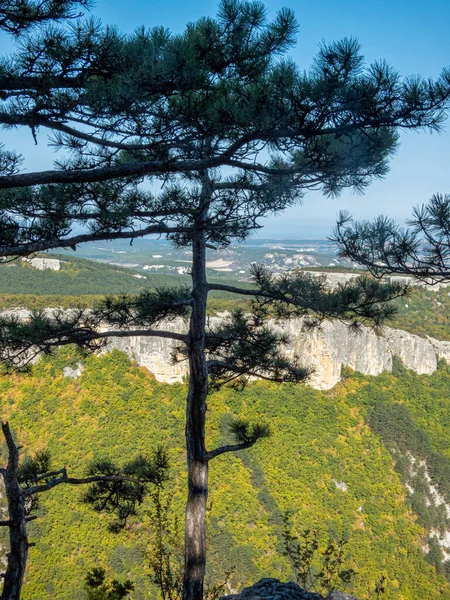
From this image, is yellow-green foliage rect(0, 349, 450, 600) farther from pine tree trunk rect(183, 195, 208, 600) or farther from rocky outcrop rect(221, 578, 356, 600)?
rocky outcrop rect(221, 578, 356, 600)

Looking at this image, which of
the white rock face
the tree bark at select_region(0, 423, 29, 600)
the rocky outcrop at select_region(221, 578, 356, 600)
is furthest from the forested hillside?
the tree bark at select_region(0, 423, 29, 600)

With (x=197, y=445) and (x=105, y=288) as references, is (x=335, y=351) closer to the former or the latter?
(x=105, y=288)

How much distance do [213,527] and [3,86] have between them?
13366 millimetres

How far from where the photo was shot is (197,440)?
145 inches

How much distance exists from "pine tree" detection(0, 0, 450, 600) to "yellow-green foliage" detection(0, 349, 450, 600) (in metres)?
7.65

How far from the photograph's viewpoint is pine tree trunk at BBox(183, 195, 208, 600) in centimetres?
341

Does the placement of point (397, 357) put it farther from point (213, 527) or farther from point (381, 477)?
point (213, 527)

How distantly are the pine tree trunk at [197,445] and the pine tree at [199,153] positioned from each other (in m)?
0.01

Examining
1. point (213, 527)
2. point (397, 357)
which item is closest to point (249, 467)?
point (213, 527)

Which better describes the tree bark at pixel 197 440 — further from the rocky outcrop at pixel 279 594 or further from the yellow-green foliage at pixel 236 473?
the yellow-green foliage at pixel 236 473

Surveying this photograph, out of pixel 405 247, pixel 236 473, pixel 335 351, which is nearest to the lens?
pixel 405 247

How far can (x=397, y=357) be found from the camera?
19.9 m

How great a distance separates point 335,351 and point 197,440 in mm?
15700

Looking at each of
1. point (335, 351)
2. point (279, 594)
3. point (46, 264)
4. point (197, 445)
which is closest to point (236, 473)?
point (335, 351)
